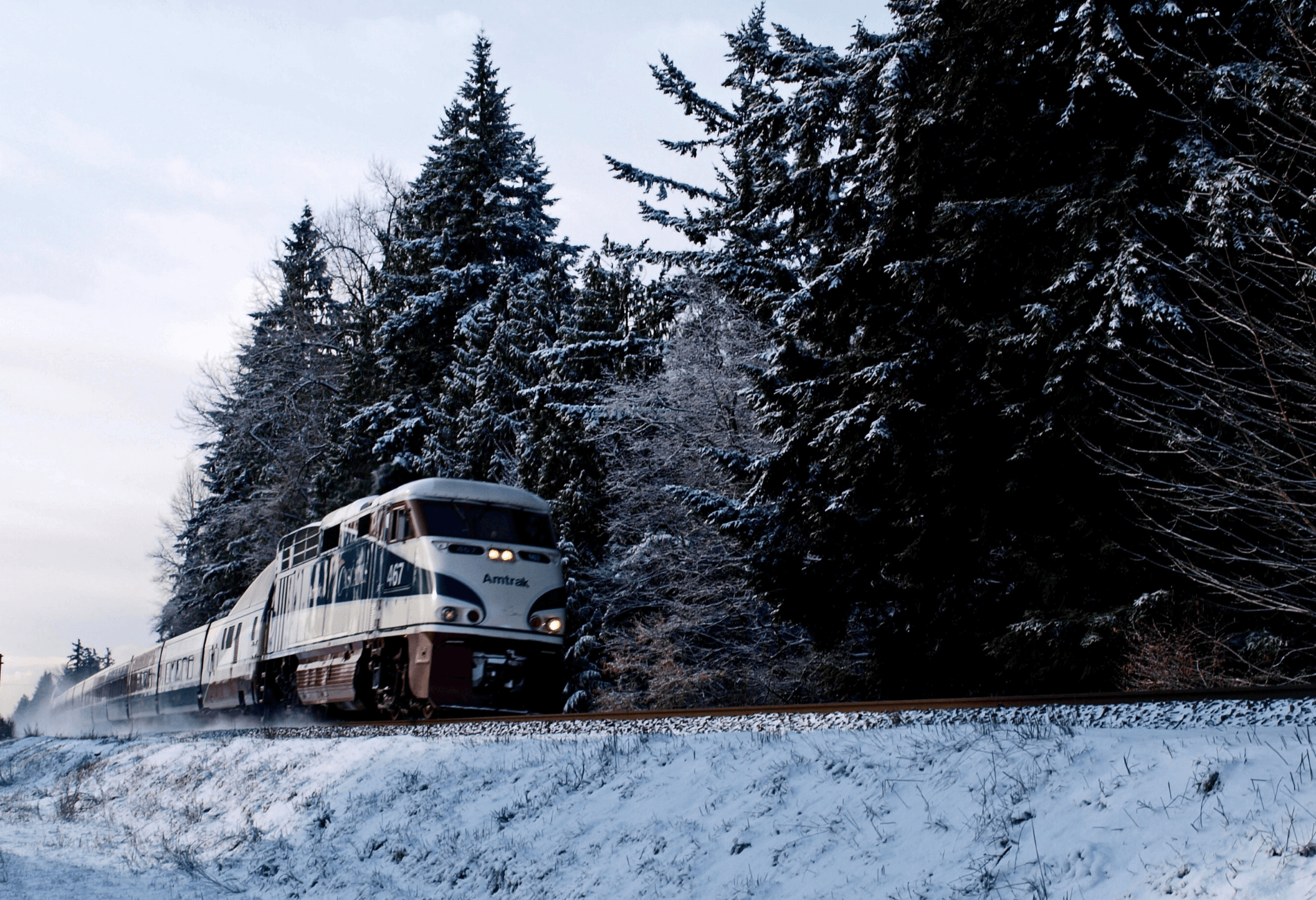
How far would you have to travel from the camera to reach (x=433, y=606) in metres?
14.0

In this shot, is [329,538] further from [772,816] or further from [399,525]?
[772,816]

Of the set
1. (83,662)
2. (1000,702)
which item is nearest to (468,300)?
(1000,702)

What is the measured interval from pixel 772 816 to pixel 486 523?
373 inches

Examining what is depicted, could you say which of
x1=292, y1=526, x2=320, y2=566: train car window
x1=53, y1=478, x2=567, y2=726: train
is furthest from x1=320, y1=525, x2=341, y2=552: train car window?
x1=292, y1=526, x2=320, y2=566: train car window

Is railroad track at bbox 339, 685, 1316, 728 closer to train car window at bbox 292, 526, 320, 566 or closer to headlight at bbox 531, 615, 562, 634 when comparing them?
headlight at bbox 531, 615, 562, 634

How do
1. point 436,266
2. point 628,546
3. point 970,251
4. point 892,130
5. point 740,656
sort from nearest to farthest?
point 970,251
point 892,130
point 740,656
point 628,546
point 436,266

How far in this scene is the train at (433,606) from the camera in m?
14.1

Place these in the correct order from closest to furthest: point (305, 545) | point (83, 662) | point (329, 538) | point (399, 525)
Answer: point (399, 525) → point (329, 538) → point (305, 545) → point (83, 662)

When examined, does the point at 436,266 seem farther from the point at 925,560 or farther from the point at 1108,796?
the point at 1108,796

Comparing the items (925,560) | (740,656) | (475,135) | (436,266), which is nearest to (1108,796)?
(925,560)

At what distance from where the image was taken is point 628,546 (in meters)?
21.7

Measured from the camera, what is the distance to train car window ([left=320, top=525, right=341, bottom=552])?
691 inches

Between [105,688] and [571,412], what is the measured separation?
25.5 m

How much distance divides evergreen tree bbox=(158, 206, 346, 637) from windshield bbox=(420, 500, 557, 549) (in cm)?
2045
